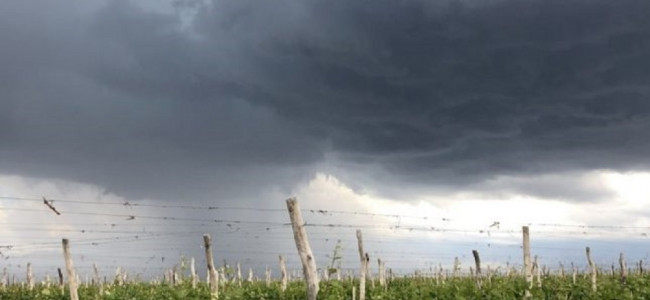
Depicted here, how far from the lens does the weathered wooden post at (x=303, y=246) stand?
50.0 ft

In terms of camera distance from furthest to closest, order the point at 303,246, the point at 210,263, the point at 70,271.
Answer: the point at 210,263 < the point at 70,271 < the point at 303,246

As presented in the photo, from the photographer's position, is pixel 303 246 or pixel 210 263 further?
pixel 210 263

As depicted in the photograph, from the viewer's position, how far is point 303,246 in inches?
606

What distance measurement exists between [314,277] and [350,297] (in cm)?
983

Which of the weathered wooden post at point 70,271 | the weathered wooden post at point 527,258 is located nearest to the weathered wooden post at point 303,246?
the weathered wooden post at point 70,271

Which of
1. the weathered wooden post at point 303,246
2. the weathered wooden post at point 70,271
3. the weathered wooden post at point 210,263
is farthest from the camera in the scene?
the weathered wooden post at point 210,263

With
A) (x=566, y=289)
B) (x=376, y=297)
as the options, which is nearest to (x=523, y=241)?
(x=566, y=289)

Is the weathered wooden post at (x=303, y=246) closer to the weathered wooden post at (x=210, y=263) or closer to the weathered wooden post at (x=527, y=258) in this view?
the weathered wooden post at (x=210, y=263)

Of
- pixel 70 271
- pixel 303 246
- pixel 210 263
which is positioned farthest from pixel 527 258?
pixel 70 271

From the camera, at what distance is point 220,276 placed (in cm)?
4197

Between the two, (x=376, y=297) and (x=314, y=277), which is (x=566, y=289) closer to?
(x=376, y=297)

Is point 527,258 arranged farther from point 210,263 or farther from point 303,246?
point 303,246

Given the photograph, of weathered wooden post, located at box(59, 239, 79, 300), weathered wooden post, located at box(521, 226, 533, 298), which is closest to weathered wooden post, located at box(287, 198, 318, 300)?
weathered wooden post, located at box(59, 239, 79, 300)

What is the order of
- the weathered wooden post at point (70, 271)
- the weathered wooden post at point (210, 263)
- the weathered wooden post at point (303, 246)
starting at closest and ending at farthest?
the weathered wooden post at point (303, 246) < the weathered wooden post at point (70, 271) < the weathered wooden post at point (210, 263)
